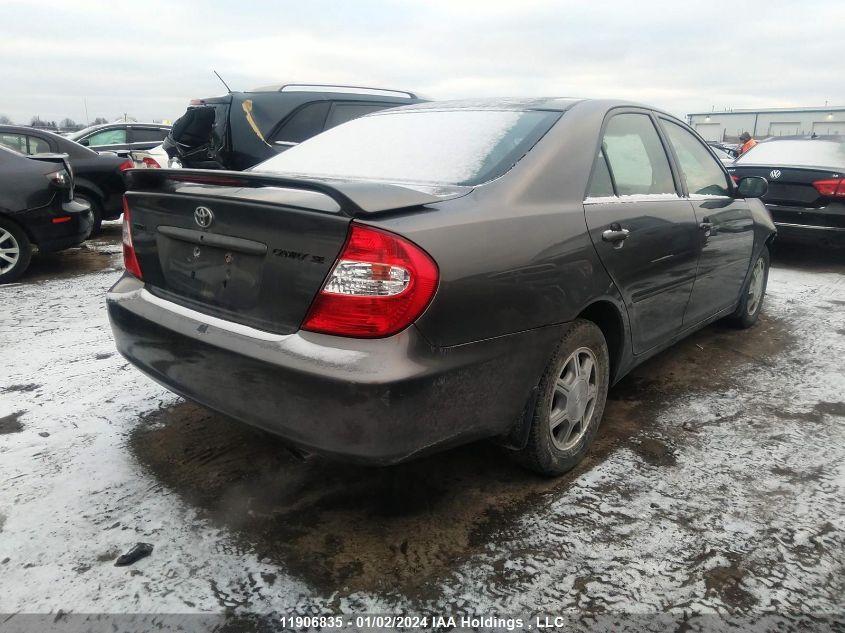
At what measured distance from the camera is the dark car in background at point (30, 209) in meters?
5.77

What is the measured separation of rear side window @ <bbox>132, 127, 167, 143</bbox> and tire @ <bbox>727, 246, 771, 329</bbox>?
11.5 m

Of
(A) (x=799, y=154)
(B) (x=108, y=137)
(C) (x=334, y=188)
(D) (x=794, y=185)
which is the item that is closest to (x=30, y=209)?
(C) (x=334, y=188)

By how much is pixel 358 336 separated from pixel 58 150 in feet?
24.8

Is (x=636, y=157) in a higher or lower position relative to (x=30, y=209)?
higher

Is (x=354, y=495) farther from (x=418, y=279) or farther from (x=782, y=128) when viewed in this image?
(x=782, y=128)

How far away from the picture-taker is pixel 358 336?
→ 72.9 inches

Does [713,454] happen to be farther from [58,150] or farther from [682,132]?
[58,150]

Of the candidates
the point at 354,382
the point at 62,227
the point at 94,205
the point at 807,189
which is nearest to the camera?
the point at 354,382

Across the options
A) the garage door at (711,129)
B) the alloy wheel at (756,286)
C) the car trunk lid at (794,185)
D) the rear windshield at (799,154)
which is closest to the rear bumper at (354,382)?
the alloy wheel at (756,286)

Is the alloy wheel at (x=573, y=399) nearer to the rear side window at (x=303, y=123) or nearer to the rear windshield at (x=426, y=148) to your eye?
the rear windshield at (x=426, y=148)

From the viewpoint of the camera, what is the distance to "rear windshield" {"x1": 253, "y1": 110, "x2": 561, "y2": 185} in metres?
2.39

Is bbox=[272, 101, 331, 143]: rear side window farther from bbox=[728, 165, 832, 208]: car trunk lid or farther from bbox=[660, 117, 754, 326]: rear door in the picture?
bbox=[728, 165, 832, 208]: car trunk lid

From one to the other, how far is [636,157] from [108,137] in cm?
1188

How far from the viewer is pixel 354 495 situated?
2422 mm
